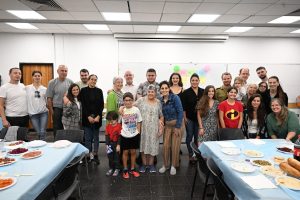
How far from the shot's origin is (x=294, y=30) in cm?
541

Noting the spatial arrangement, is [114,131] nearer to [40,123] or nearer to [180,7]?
[40,123]

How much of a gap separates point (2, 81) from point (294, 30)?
827 cm

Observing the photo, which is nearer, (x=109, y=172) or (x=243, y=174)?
(x=243, y=174)

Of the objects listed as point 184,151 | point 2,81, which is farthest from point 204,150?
point 2,81

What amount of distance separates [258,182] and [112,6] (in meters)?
3.58

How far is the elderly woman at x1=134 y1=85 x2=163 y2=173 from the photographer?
10.3ft

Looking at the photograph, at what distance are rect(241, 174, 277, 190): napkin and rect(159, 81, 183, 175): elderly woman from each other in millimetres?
1588

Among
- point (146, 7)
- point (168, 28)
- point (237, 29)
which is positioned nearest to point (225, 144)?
point (146, 7)

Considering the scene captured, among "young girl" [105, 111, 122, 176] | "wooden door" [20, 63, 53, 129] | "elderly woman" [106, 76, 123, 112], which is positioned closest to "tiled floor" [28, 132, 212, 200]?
"young girl" [105, 111, 122, 176]

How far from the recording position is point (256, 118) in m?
3.11

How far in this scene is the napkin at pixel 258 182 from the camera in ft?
5.07

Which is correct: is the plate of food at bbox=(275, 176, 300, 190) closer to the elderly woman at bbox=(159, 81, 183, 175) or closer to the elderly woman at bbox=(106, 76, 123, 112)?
the elderly woman at bbox=(159, 81, 183, 175)

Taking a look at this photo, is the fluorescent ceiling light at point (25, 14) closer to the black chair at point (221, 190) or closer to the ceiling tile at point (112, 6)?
the ceiling tile at point (112, 6)

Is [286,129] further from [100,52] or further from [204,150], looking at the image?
[100,52]
